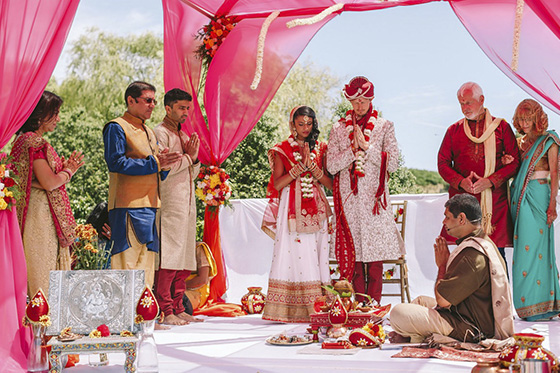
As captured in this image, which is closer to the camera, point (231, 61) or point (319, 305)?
point (319, 305)

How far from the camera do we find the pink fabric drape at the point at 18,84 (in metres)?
3.82

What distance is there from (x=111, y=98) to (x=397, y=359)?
20961mm

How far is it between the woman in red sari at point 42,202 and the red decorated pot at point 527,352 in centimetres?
276

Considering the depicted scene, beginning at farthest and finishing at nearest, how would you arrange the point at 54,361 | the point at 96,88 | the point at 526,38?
the point at 96,88
the point at 526,38
the point at 54,361

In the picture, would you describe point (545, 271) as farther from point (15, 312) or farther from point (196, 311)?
point (15, 312)

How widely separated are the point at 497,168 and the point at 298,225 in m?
1.81

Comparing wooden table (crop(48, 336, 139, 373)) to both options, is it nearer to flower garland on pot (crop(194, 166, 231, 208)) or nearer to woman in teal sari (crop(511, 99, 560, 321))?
flower garland on pot (crop(194, 166, 231, 208))

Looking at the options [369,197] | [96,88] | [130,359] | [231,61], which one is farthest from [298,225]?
[96,88]

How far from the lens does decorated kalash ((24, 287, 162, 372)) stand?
357 centimetres

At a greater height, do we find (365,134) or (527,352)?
(365,134)

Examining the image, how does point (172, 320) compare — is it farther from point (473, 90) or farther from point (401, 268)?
point (473, 90)

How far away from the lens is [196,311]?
21.5 ft

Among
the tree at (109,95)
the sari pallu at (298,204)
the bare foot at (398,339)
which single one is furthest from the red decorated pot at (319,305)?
the tree at (109,95)

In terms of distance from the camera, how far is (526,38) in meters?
5.19
